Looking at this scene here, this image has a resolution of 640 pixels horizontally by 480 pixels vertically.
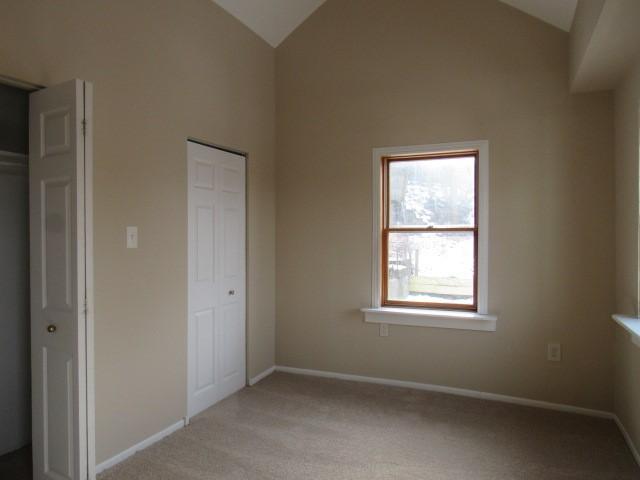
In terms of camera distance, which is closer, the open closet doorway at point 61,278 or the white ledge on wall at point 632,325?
the open closet doorway at point 61,278

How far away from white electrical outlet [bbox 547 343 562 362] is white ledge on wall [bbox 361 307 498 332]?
413 millimetres

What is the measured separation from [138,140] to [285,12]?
79.4 inches

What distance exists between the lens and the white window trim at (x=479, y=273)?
11.5ft

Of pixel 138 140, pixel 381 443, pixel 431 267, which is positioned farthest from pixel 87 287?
pixel 431 267

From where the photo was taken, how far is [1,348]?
2.76 m

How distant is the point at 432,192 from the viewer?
3.75 meters

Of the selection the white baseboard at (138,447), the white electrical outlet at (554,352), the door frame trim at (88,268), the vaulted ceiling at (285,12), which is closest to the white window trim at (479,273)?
the white electrical outlet at (554,352)

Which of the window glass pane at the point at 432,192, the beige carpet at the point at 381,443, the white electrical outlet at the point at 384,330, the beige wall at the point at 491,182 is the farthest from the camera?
the white electrical outlet at the point at 384,330

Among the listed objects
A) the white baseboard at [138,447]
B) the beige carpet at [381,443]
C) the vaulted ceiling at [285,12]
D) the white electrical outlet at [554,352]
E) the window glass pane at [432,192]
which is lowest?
the beige carpet at [381,443]

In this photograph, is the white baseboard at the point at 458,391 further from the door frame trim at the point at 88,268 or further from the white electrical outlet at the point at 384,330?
the door frame trim at the point at 88,268

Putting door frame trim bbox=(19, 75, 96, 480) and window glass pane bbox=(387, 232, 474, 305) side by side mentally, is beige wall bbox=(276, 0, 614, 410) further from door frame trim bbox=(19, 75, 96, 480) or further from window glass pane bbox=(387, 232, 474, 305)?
door frame trim bbox=(19, 75, 96, 480)

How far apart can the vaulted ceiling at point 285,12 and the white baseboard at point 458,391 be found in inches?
111

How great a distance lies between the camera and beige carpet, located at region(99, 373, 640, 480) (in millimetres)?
2479

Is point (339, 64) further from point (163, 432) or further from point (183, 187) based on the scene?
point (163, 432)
